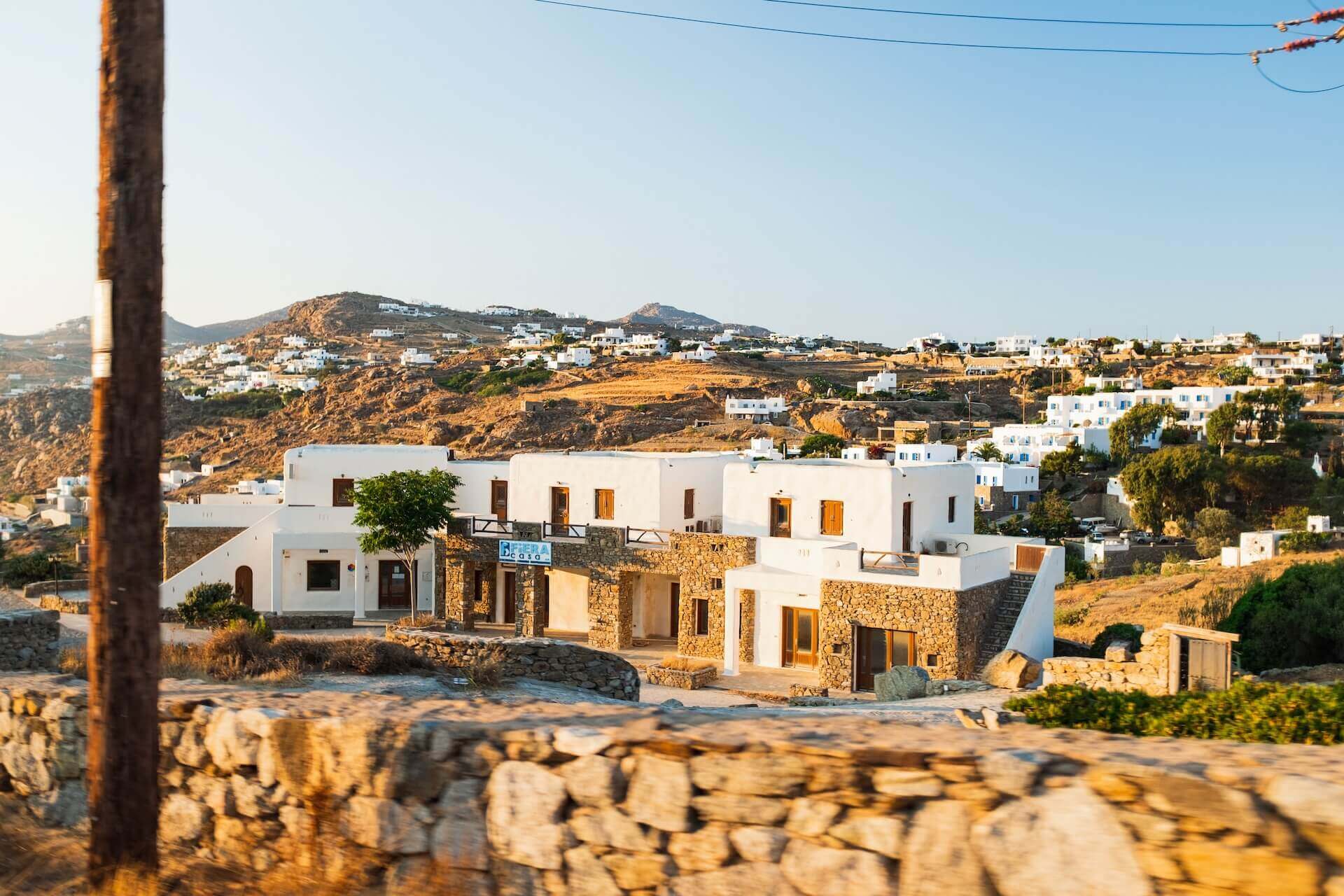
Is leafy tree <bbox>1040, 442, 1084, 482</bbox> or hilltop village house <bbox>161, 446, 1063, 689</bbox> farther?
leafy tree <bbox>1040, 442, 1084, 482</bbox>

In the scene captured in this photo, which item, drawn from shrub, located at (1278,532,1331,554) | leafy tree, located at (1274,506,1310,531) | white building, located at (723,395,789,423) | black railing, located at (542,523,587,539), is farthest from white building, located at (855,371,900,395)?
black railing, located at (542,523,587,539)

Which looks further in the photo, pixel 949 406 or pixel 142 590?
pixel 949 406

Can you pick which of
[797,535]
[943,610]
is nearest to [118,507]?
[943,610]

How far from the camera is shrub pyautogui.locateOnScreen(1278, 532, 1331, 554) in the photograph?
4222cm

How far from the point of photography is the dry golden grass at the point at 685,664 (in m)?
21.7

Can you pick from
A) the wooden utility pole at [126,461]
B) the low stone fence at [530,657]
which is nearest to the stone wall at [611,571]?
the low stone fence at [530,657]

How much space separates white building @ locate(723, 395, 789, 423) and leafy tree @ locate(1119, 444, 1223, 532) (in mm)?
32181

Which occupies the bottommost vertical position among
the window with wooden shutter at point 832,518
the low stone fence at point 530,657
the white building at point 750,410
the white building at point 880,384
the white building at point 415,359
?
the low stone fence at point 530,657

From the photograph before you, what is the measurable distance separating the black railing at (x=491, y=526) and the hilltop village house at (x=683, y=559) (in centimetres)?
7

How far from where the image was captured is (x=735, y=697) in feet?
63.5

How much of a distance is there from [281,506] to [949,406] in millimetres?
78302

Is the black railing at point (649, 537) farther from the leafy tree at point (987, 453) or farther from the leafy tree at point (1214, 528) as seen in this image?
the leafy tree at point (987, 453)

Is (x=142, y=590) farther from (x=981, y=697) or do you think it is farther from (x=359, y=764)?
(x=981, y=697)

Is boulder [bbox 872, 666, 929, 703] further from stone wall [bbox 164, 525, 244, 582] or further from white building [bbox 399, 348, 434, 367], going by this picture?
white building [bbox 399, 348, 434, 367]
